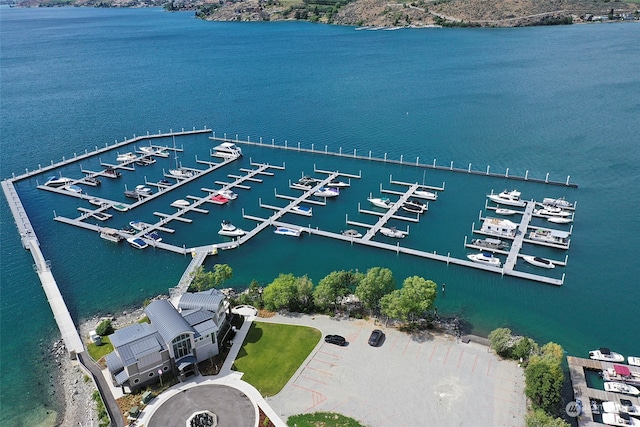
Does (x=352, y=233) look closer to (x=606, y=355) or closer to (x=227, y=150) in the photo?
(x=606, y=355)

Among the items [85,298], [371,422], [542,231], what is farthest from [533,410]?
[85,298]

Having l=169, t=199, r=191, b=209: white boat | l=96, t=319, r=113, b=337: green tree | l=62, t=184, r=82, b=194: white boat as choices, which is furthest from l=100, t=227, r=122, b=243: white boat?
l=96, t=319, r=113, b=337: green tree

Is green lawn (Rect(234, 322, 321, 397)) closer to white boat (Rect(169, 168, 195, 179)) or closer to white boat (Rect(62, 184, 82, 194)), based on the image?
white boat (Rect(169, 168, 195, 179))

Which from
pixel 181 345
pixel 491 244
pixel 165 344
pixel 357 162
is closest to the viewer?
pixel 165 344

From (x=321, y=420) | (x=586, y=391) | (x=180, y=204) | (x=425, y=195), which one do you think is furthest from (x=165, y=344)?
(x=425, y=195)

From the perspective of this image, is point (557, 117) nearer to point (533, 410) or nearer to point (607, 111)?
point (607, 111)
